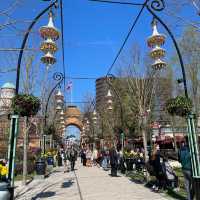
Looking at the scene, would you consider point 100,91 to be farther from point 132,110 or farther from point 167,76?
point 167,76

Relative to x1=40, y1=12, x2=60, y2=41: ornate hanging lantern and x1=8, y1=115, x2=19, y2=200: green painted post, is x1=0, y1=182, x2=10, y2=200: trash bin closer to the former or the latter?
x1=8, y1=115, x2=19, y2=200: green painted post

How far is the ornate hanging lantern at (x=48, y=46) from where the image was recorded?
10055mm

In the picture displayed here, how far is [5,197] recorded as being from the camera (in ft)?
29.5

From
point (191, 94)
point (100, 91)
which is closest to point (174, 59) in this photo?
point (191, 94)

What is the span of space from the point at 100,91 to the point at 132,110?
8.07 m

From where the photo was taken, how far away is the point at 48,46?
1005 centimetres

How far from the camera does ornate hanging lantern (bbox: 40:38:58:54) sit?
1005cm

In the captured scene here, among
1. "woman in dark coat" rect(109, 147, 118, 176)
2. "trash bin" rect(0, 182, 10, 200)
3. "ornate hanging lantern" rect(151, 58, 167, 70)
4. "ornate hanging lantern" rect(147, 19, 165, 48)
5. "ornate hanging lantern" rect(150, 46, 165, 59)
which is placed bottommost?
"trash bin" rect(0, 182, 10, 200)

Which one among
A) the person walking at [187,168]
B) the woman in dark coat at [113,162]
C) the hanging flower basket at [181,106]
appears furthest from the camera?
the woman in dark coat at [113,162]

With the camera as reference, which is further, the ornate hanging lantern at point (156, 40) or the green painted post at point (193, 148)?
the ornate hanging lantern at point (156, 40)

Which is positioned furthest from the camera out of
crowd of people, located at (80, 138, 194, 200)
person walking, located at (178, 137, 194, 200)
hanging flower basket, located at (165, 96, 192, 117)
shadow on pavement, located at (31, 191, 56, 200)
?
shadow on pavement, located at (31, 191, 56, 200)

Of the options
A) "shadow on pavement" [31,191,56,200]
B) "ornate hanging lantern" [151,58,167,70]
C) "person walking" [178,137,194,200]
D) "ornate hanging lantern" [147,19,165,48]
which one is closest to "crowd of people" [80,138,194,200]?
"person walking" [178,137,194,200]

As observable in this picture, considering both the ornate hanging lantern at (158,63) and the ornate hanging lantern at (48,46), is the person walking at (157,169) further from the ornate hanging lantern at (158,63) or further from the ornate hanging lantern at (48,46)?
the ornate hanging lantern at (48,46)

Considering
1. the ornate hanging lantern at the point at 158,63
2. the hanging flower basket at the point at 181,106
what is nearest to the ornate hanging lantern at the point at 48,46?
the ornate hanging lantern at the point at 158,63
